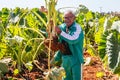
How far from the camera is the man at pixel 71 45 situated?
485 cm

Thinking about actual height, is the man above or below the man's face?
below

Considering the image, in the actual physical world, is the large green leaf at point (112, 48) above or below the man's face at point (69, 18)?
below

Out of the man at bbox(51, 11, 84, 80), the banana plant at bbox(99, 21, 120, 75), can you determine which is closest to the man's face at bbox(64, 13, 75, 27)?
the man at bbox(51, 11, 84, 80)

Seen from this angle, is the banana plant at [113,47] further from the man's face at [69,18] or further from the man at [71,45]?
the man's face at [69,18]

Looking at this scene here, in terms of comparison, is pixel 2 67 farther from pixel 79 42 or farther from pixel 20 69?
pixel 20 69

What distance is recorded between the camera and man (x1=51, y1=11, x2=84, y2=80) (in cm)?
485

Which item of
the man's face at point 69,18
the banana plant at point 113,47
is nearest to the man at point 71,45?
the man's face at point 69,18

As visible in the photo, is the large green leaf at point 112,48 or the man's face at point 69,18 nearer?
the large green leaf at point 112,48

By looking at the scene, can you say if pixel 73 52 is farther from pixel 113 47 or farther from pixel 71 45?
pixel 113 47

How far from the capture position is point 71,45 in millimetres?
5012

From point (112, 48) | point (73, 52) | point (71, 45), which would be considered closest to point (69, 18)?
point (71, 45)

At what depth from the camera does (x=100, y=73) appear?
7262 mm

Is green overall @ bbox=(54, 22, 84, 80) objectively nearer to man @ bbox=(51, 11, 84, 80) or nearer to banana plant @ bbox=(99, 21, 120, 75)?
man @ bbox=(51, 11, 84, 80)

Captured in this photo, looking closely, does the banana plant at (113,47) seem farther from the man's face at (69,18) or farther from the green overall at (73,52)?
the man's face at (69,18)
